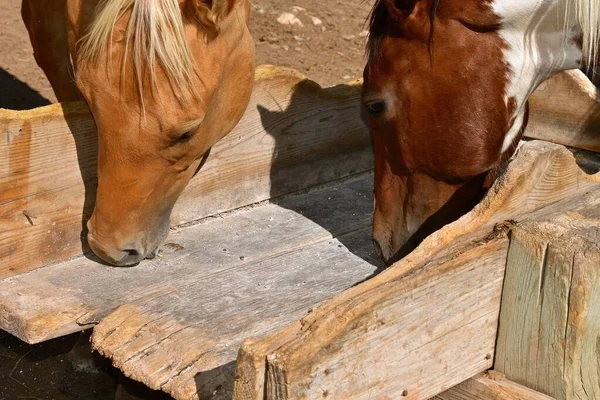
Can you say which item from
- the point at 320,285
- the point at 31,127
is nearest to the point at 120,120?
the point at 31,127

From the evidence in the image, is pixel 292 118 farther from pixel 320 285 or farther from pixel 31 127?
pixel 31 127

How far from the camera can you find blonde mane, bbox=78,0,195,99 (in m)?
2.10

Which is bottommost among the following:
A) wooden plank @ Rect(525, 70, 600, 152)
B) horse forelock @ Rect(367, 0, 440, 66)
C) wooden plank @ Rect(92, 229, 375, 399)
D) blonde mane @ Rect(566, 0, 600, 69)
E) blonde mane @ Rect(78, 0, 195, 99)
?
wooden plank @ Rect(92, 229, 375, 399)

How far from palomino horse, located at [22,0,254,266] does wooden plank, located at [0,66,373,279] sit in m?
0.12

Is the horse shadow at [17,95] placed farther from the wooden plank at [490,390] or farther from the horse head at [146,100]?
the wooden plank at [490,390]

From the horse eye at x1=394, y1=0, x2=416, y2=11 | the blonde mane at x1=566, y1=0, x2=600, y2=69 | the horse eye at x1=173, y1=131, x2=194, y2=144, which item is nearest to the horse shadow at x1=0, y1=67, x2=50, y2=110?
the horse eye at x1=173, y1=131, x2=194, y2=144

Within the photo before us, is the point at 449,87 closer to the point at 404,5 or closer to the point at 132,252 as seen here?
the point at 404,5

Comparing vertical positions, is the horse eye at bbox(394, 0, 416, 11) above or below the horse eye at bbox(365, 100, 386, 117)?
above

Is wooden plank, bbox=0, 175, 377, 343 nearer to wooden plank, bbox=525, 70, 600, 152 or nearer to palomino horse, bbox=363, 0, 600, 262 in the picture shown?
palomino horse, bbox=363, 0, 600, 262

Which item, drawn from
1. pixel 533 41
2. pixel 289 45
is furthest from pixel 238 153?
pixel 289 45

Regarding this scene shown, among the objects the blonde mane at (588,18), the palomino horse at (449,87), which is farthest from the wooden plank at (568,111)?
the blonde mane at (588,18)

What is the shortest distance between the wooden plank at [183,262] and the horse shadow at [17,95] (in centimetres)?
252

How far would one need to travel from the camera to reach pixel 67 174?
2.28 meters

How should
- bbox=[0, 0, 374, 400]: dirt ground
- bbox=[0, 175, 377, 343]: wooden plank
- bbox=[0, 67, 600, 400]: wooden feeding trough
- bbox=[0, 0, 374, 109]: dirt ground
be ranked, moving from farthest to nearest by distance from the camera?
bbox=[0, 0, 374, 109]: dirt ground → bbox=[0, 0, 374, 400]: dirt ground → bbox=[0, 175, 377, 343]: wooden plank → bbox=[0, 67, 600, 400]: wooden feeding trough
